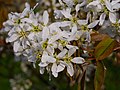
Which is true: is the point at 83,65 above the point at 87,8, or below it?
below

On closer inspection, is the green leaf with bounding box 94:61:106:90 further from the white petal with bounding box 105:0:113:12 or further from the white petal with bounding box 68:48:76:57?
the white petal with bounding box 105:0:113:12

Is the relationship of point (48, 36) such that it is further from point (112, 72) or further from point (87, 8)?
point (112, 72)

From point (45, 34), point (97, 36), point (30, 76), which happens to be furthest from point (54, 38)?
point (30, 76)

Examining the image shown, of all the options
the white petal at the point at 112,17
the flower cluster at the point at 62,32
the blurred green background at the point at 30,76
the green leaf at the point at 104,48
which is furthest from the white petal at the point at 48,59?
the blurred green background at the point at 30,76

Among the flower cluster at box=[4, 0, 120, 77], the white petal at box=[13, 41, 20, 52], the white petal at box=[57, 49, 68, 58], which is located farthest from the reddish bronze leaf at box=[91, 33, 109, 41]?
the white petal at box=[13, 41, 20, 52]

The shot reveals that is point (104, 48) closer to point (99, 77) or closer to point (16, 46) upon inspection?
point (99, 77)

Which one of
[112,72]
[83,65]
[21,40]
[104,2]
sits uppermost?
[104,2]

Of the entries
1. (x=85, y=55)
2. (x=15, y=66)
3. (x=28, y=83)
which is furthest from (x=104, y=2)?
(x=15, y=66)
